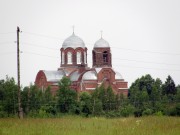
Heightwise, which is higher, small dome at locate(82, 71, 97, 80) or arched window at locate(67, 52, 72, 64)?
arched window at locate(67, 52, 72, 64)

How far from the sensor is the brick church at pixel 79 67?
207ft

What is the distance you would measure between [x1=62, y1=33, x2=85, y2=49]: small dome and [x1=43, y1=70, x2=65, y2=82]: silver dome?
3.02 m

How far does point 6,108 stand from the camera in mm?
43188

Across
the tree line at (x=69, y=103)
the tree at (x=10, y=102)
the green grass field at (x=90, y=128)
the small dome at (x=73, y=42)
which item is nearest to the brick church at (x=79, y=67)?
the small dome at (x=73, y=42)

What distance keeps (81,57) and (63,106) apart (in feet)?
59.4

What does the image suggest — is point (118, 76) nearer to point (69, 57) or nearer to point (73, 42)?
point (69, 57)

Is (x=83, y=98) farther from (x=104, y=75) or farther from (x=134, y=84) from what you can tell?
(x=134, y=84)

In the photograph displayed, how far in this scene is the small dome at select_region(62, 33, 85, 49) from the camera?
6412 cm

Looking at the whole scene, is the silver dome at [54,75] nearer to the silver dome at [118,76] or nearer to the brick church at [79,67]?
the brick church at [79,67]

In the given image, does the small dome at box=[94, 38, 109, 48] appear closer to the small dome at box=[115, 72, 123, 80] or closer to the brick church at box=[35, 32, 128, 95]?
the brick church at box=[35, 32, 128, 95]

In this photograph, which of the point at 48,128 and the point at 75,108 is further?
the point at 75,108

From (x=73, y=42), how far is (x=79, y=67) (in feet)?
9.46

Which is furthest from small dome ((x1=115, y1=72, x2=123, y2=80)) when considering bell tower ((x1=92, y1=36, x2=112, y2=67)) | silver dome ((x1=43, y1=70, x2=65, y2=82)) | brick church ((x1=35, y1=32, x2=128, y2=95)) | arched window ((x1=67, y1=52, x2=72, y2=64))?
silver dome ((x1=43, y1=70, x2=65, y2=82))

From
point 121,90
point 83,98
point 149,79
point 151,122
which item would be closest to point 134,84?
point 149,79
